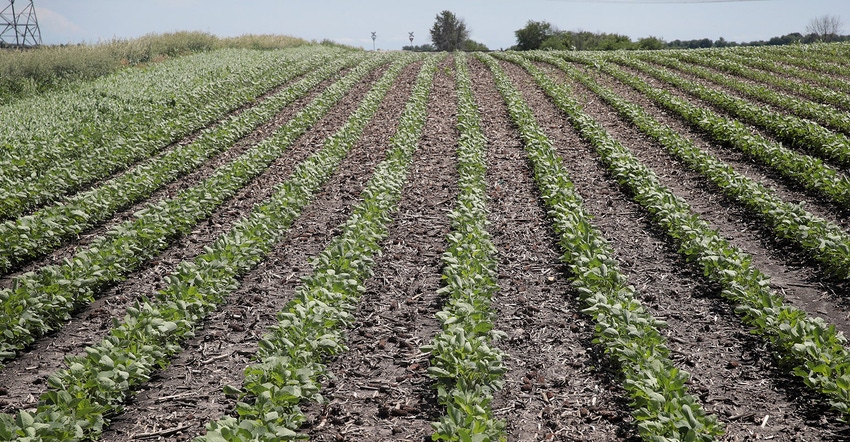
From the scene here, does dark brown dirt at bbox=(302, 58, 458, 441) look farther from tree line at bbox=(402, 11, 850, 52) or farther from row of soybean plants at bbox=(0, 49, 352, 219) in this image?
tree line at bbox=(402, 11, 850, 52)

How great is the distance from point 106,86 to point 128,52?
988 cm

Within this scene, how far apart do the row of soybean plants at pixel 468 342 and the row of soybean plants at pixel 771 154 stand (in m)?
5.78

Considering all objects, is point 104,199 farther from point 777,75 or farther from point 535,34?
point 535,34

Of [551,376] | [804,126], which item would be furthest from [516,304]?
[804,126]

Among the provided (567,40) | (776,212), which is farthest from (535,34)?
(776,212)

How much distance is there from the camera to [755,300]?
5.60m

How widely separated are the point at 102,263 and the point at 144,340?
2.25 m

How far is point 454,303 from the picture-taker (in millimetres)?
5438

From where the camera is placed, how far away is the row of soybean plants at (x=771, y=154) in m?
9.12

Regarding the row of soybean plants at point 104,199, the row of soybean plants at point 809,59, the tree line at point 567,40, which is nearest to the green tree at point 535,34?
the tree line at point 567,40

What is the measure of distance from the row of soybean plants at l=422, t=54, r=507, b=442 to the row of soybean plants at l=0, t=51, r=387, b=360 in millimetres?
3824

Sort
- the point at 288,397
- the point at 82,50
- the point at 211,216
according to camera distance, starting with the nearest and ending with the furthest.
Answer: the point at 288,397 → the point at 211,216 → the point at 82,50

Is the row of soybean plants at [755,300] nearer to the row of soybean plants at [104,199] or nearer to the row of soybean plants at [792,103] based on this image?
the row of soybean plants at [792,103]

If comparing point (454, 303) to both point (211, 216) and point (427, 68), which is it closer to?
point (211, 216)
